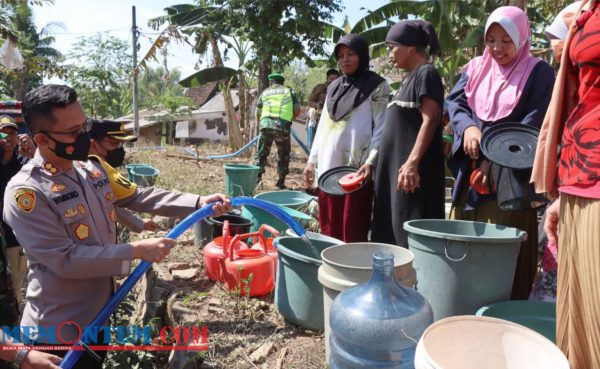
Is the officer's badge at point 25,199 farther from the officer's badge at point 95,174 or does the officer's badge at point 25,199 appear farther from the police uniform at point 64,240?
the officer's badge at point 95,174

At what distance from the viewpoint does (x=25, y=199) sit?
1.80 meters

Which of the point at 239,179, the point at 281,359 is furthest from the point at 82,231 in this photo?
the point at 239,179

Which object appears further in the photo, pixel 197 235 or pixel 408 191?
pixel 197 235

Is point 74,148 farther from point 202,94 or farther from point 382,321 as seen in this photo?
point 202,94

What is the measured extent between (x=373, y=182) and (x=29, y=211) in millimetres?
2058

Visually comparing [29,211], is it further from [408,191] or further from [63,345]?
[408,191]

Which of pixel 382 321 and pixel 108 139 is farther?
pixel 108 139

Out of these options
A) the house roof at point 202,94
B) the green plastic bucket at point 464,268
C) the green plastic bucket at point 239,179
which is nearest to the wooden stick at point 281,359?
the green plastic bucket at point 464,268

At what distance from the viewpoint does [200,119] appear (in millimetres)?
30938

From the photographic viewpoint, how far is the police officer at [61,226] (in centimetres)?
182

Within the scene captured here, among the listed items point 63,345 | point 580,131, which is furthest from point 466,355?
point 63,345

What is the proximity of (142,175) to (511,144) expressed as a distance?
5361 millimetres

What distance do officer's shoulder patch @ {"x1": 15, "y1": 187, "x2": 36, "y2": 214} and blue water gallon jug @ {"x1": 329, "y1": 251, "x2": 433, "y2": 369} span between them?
1.28m

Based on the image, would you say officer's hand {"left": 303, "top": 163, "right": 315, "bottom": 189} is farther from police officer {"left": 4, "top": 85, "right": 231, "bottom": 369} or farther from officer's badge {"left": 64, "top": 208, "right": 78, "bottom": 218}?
officer's badge {"left": 64, "top": 208, "right": 78, "bottom": 218}
